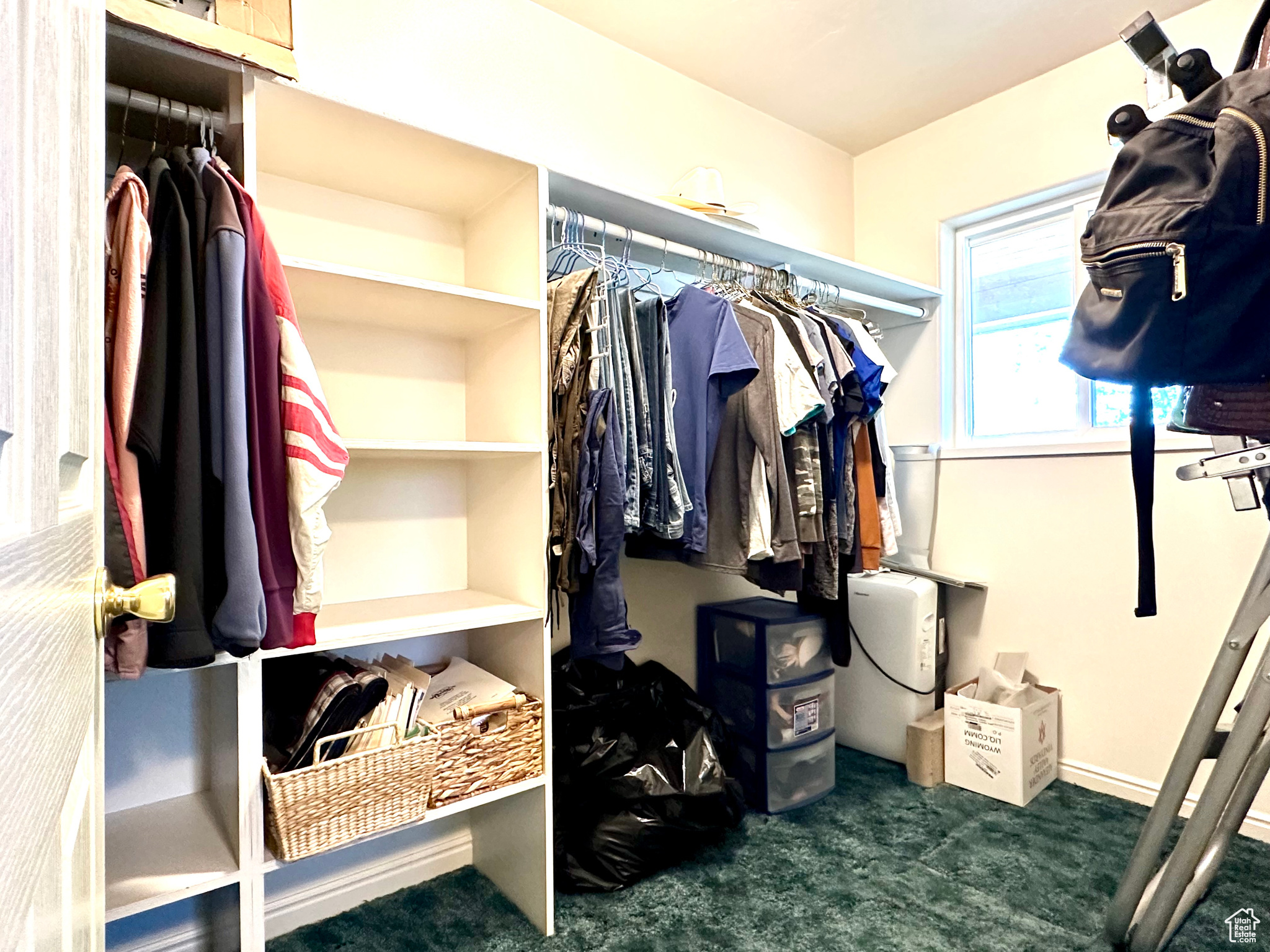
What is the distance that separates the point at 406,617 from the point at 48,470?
1.31 metres

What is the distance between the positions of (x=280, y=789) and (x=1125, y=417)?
274cm

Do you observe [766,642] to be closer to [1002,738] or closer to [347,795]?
[1002,738]

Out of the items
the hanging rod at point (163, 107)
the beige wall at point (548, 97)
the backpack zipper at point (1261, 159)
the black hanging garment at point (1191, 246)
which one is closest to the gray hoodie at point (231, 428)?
the hanging rod at point (163, 107)

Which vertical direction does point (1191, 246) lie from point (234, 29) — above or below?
below

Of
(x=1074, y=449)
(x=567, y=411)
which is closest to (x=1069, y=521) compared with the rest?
(x=1074, y=449)

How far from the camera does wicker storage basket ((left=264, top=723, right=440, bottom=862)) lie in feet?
4.36

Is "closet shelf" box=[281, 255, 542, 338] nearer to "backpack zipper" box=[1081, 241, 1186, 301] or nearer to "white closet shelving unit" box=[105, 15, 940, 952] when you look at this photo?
"white closet shelving unit" box=[105, 15, 940, 952]

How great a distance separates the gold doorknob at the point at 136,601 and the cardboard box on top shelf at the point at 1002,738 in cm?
240

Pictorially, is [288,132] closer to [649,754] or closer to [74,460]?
[74,460]

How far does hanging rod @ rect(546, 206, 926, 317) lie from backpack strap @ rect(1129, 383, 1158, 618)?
1.25 m

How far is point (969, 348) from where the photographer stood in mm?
2902

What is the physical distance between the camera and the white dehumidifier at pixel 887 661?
100 inches

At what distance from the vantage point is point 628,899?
176 cm

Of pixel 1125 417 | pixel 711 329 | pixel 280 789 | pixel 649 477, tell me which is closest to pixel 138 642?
pixel 280 789
